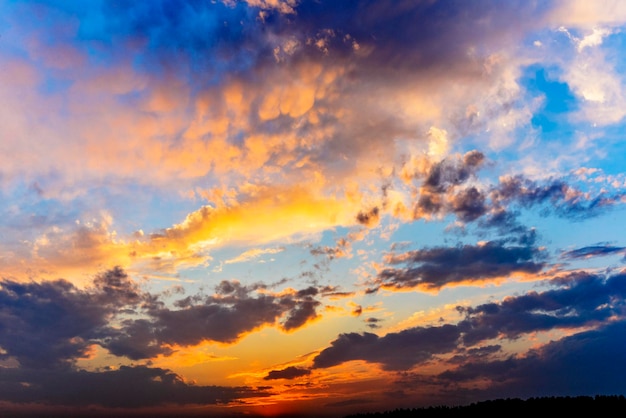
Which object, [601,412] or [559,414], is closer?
[601,412]

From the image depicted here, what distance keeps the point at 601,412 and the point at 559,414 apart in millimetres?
20080

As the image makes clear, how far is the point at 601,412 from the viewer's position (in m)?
169

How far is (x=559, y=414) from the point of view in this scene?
186 meters
